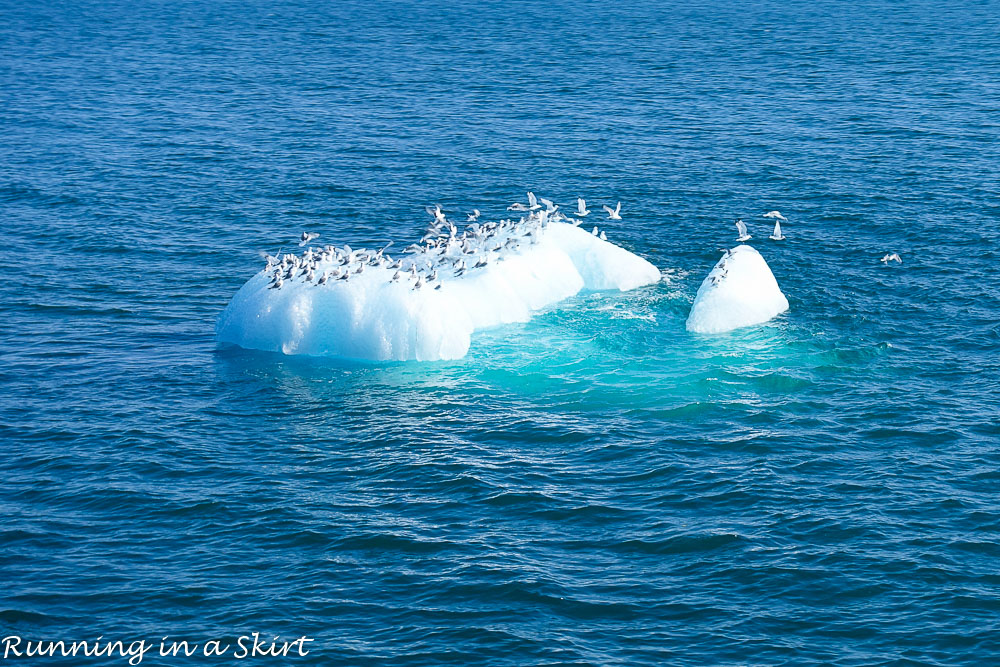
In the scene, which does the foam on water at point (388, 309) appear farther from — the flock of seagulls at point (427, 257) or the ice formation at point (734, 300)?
the ice formation at point (734, 300)

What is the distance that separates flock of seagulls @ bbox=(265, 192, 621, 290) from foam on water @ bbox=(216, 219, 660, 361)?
0.36ft

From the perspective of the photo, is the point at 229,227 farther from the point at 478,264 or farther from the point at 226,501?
the point at 226,501

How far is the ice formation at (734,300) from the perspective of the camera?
4619 centimetres

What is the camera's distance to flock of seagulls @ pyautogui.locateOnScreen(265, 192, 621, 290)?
45938 millimetres

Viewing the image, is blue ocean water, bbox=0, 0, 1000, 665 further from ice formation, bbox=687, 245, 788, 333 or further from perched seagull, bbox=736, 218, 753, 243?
perched seagull, bbox=736, 218, 753, 243

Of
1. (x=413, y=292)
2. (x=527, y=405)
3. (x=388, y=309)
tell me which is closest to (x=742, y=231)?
(x=413, y=292)

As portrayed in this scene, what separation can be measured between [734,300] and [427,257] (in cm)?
1218

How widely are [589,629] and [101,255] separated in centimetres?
3622

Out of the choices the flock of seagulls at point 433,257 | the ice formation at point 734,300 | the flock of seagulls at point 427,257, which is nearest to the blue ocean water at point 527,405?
the ice formation at point 734,300

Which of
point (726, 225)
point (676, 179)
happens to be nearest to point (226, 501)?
point (726, 225)

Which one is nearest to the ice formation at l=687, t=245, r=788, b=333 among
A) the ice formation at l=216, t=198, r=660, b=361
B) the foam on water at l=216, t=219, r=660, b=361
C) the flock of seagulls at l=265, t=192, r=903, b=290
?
the flock of seagulls at l=265, t=192, r=903, b=290

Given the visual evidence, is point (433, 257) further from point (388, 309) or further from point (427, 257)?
point (388, 309)

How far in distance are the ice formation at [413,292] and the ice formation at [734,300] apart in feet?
15.4

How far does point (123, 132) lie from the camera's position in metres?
78.6
